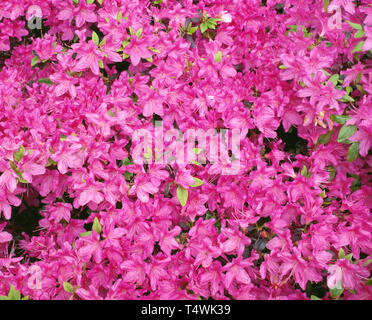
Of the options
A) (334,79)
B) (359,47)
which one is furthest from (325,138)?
(359,47)

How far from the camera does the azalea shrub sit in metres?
1.58

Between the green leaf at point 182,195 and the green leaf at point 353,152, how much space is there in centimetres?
69

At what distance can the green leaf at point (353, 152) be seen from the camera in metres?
1.70

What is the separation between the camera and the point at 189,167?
5.70 feet

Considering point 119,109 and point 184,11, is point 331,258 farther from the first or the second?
point 184,11

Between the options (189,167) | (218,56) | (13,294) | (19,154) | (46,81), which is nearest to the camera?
(13,294)

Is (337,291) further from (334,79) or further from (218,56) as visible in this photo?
(218,56)

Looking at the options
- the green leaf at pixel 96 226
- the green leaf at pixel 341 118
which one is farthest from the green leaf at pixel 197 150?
the green leaf at pixel 341 118

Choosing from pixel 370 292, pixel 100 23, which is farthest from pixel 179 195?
pixel 100 23

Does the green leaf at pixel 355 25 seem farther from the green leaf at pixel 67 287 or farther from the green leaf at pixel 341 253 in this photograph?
the green leaf at pixel 67 287

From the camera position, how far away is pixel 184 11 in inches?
83.0

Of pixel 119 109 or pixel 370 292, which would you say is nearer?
pixel 370 292

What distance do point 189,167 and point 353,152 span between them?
68 centimetres
